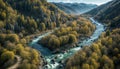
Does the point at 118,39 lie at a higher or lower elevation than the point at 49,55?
higher

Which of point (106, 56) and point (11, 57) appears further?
point (11, 57)

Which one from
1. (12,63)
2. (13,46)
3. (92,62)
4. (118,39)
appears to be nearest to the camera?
(92,62)

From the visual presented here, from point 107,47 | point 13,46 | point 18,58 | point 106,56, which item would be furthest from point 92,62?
point 13,46

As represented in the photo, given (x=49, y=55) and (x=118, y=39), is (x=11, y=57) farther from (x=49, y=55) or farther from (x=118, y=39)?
(x=118, y=39)

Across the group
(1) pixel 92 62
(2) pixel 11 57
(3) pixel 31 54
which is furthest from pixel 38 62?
(1) pixel 92 62

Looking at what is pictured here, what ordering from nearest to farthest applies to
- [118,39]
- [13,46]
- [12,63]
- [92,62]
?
[92,62] → [12,63] → [118,39] → [13,46]

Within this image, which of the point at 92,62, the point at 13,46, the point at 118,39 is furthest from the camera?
the point at 13,46

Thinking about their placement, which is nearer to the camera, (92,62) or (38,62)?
(92,62)

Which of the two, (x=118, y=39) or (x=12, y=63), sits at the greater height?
(x=118, y=39)

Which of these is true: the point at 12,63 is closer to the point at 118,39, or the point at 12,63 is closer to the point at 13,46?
the point at 13,46
